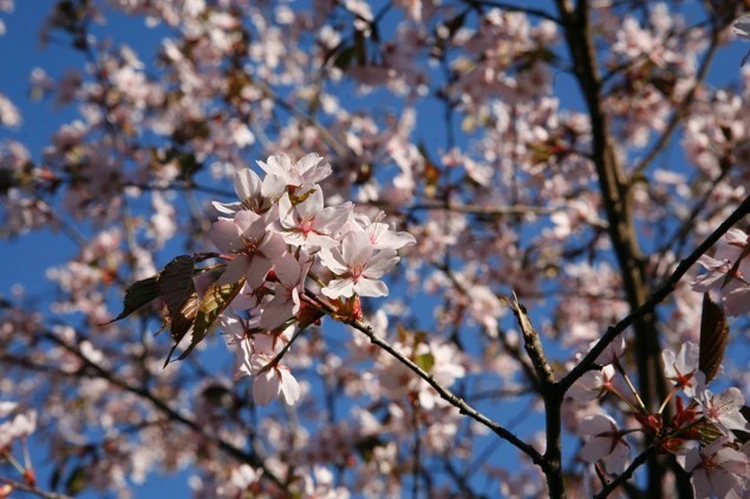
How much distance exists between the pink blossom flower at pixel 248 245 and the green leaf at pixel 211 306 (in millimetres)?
19

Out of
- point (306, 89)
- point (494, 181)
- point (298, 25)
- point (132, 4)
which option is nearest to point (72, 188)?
point (132, 4)

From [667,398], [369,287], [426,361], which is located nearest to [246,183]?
[369,287]

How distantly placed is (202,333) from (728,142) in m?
2.34

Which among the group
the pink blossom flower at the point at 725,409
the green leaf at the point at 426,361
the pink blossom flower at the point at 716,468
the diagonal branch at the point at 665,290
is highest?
the green leaf at the point at 426,361

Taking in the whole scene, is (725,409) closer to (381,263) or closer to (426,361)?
(381,263)

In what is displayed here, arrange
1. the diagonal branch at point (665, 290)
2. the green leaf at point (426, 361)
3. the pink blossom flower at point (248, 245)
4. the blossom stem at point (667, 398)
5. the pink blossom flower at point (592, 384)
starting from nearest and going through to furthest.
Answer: the diagonal branch at point (665, 290) < the pink blossom flower at point (248, 245) < the blossom stem at point (667, 398) < the pink blossom flower at point (592, 384) < the green leaf at point (426, 361)

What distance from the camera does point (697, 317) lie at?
3727 millimetres

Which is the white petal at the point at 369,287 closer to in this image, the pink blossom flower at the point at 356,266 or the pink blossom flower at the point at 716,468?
the pink blossom flower at the point at 356,266

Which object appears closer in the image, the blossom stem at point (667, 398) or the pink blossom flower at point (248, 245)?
the pink blossom flower at point (248, 245)

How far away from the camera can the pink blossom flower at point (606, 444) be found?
120cm

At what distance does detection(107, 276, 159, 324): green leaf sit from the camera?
953mm

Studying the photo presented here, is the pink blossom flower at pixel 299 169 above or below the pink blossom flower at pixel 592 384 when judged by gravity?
above

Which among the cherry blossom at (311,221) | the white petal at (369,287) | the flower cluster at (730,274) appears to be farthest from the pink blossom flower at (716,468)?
the cherry blossom at (311,221)

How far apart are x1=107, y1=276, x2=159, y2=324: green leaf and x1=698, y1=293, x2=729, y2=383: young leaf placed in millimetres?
774
